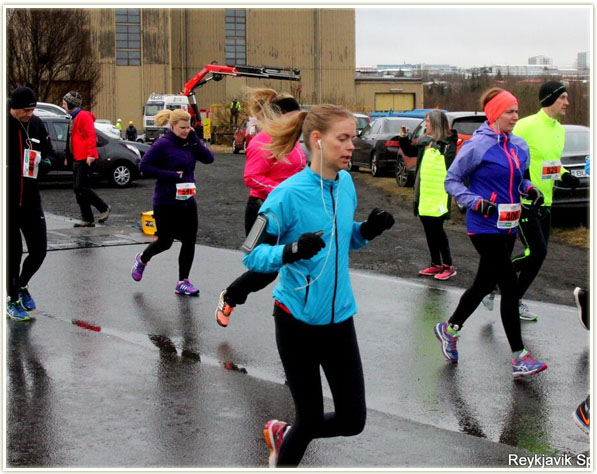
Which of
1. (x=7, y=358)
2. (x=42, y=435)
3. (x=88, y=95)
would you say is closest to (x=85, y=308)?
(x=7, y=358)

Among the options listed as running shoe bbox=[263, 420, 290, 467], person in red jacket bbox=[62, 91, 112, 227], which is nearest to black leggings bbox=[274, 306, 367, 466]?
running shoe bbox=[263, 420, 290, 467]

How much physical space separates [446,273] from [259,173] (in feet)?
11.1

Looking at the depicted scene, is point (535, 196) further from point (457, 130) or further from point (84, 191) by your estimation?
point (457, 130)

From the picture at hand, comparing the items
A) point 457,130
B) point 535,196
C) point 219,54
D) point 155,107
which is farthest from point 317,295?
point 219,54

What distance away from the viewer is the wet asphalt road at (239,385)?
5152mm

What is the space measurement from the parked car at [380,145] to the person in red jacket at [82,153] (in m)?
9.85

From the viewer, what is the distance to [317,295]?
4402 mm

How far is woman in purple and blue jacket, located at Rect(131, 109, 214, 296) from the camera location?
9.33 m

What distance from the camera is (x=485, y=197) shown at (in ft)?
22.4

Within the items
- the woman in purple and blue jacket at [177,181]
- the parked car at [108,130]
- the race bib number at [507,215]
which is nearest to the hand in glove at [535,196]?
the race bib number at [507,215]

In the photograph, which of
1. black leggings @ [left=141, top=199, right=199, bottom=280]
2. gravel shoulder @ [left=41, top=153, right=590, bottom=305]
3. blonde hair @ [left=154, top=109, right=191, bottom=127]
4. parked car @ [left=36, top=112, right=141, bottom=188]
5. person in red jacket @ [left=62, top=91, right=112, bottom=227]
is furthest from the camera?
parked car @ [left=36, top=112, right=141, bottom=188]

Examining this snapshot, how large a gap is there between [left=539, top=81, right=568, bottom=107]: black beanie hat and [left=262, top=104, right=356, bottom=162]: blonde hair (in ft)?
13.0

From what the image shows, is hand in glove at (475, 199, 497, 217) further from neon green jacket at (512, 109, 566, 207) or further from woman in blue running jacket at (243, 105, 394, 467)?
woman in blue running jacket at (243, 105, 394, 467)

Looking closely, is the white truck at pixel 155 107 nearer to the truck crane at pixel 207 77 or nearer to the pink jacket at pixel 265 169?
the truck crane at pixel 207 77
